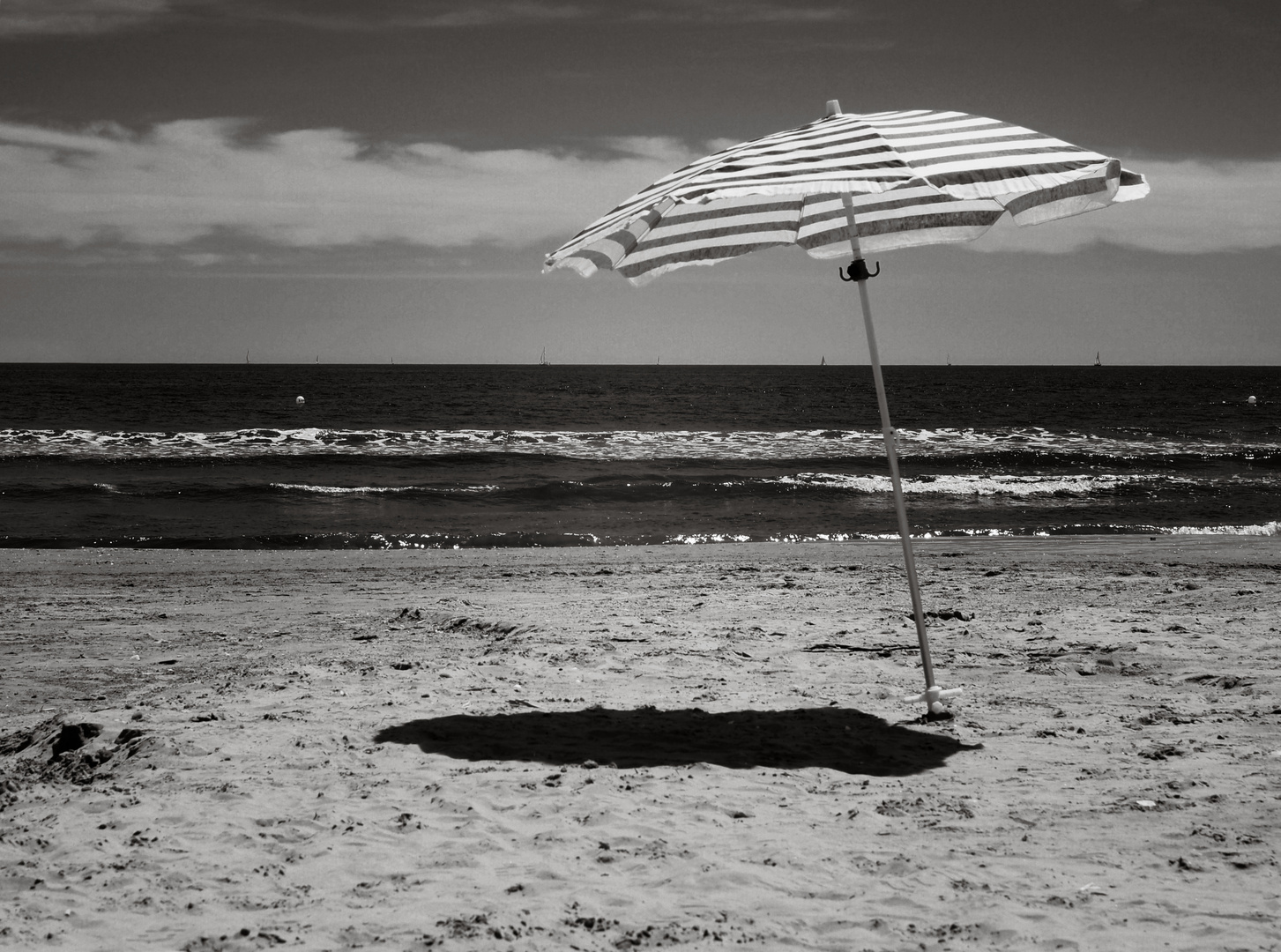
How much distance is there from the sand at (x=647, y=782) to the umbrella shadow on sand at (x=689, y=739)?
0.02 meters

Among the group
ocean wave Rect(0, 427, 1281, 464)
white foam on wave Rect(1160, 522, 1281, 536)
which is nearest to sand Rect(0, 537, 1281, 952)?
white foam on wave Rect(1160, 522, 1281, 536)

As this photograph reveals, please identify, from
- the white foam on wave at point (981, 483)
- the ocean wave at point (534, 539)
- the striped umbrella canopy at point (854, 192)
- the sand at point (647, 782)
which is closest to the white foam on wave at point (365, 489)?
the ocean wave at point (534, 539)

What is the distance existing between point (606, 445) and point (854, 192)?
25547mm

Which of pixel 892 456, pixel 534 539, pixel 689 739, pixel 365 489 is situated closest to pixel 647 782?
pixel 689 739

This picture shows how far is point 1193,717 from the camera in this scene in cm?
454

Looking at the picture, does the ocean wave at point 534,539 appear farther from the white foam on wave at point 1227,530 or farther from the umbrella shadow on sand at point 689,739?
the umbrella shadow on sand at point 689,739

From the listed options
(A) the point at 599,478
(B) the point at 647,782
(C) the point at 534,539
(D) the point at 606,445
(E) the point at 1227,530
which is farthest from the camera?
(D) the point at 606,445

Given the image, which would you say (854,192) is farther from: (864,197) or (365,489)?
(365,489)

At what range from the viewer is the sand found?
2.80m

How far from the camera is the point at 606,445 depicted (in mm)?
29219

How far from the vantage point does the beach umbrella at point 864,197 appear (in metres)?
3.75

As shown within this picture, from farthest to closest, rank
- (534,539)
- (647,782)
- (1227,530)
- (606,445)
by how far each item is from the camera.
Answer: (606,445), (1227,530), (534,539), (647,782)

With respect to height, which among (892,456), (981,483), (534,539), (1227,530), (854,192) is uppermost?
(854,192)

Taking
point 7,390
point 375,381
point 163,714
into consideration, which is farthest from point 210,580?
point 375,381
